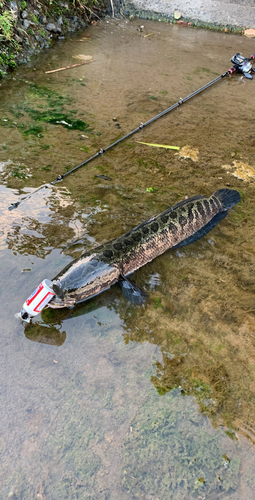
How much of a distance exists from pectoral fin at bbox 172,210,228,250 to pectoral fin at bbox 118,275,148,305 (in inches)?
38.9

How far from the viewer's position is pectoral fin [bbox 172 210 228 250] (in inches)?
177

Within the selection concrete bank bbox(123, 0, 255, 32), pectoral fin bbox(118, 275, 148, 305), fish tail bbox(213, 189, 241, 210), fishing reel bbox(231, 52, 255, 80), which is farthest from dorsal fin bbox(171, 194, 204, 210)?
concrete bank bbox(123, 0, 255, 32)

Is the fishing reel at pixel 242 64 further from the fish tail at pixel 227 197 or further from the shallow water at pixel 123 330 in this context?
the fish tail at pixel 227 197

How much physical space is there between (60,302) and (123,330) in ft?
2.49

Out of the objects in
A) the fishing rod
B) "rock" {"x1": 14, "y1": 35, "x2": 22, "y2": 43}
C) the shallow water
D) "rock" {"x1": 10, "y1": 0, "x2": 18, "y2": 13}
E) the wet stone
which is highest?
"rock" {"x1": 10, "y1": 0, "x2": 18, "y2": 13}

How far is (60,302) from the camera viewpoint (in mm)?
3344

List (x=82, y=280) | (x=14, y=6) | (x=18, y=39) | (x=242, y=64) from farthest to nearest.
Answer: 1. (x=242, y=64)
2. (x=18, y=39)
3. (x=14, y=6)
4. (x=82, y=280)

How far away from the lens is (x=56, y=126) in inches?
257

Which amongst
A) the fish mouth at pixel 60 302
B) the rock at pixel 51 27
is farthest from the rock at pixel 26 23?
the fish mouth at pixel 60 302

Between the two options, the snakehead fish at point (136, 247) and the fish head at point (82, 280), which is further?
the snakehead fish at point (136, 247)

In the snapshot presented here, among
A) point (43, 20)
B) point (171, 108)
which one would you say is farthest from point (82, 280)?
point (43, 20)

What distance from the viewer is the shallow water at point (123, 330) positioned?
8.31 ft

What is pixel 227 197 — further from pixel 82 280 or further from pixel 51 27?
pixel 51 27

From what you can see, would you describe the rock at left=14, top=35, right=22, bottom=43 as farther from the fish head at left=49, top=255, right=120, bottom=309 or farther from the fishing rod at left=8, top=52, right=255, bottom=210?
the fish head at left=49, top=255, right=120, bottom=309
